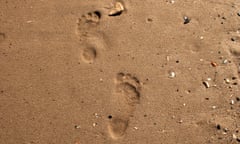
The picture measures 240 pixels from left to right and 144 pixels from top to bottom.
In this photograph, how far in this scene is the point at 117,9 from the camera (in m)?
3.42

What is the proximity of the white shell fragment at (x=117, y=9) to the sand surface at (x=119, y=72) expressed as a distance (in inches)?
0.4

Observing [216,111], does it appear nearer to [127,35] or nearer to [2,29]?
[127,35]

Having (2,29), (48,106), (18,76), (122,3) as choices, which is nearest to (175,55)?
(122,3)

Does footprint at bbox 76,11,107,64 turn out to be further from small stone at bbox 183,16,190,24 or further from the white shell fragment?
small stone at bbox 183,16,190,24

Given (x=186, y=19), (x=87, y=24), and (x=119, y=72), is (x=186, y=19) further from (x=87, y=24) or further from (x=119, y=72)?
(x=87, y=24)

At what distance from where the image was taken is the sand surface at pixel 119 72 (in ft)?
10.0

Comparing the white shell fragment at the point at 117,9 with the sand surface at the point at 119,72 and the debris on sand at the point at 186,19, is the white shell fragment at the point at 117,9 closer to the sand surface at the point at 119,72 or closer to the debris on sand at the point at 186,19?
the sand surface at the point at 119,72

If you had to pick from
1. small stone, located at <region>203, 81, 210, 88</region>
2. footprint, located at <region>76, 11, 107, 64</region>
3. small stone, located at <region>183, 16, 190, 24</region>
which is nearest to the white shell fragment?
footprint, located at <region>76, 11, 107, 64</region>

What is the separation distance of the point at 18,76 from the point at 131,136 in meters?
1.22

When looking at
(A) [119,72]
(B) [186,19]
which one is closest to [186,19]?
(B) [186,19]

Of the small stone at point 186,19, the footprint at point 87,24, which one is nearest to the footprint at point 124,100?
the footprint at point 87,24

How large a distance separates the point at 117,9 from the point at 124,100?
964 mm

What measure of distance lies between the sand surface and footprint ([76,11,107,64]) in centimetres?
1

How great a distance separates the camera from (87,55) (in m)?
3.26
